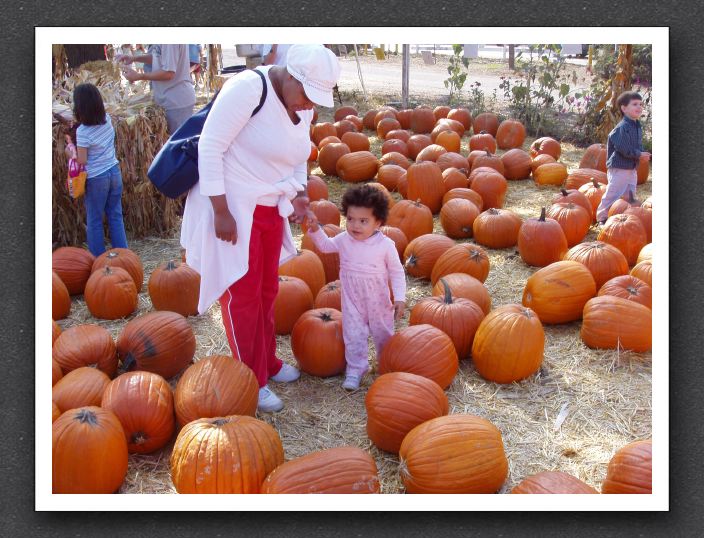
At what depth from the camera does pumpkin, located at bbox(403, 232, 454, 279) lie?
5.11 meters

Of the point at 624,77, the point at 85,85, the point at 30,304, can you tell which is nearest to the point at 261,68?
the point at 30,304

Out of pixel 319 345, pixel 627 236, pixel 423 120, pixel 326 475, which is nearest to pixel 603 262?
pixel 627 236

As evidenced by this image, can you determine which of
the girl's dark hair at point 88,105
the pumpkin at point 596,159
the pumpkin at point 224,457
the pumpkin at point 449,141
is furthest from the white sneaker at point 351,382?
the pumpkin at point 449,141

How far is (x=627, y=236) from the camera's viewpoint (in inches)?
200

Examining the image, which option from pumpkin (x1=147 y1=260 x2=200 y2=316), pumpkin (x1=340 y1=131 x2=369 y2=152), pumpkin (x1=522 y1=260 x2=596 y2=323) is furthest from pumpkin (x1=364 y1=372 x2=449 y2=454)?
pumpkin (x1=340 y1=131 x2=369 y2=152)

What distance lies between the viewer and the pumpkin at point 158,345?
3.65m

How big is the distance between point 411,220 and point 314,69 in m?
3.09

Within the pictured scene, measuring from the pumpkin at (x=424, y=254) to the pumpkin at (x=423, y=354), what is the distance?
1.53m

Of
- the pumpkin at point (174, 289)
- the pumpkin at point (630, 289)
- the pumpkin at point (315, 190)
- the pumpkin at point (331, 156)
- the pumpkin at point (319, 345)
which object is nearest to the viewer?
the pumpkin at point (319, 345)

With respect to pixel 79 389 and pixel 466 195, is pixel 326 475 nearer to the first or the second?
pixel 79 389

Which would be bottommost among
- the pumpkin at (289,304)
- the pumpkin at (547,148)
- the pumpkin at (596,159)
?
the pumpkin at (289,304)

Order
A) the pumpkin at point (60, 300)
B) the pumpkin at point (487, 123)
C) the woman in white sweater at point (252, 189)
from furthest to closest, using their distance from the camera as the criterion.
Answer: the pumpkin at point (487, 123) → the pumpkin at point (60, 300) → the woman in white sweater at point (252, 189)

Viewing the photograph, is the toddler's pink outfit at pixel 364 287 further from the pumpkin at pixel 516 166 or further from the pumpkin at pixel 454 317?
the pumpkin at pixel 516 166

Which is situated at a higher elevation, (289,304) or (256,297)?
(256,297)
